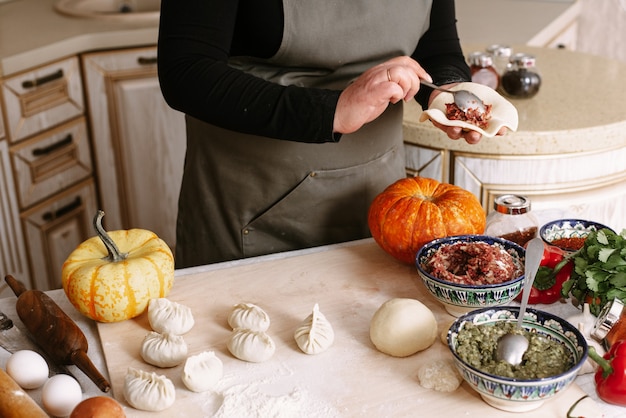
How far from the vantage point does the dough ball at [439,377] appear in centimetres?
97

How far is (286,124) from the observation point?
4.16 feet

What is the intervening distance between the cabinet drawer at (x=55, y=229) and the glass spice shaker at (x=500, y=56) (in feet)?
4.66

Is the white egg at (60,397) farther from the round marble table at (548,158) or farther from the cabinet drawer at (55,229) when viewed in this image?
the cabinet drawer at (55,229)

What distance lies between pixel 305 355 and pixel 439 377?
0.61 feet

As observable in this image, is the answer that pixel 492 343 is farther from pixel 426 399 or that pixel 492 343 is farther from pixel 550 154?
pixel 550 154

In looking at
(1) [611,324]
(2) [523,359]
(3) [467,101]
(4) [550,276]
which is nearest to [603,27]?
(3) [467,101]

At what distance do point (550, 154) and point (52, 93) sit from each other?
5.06 ft

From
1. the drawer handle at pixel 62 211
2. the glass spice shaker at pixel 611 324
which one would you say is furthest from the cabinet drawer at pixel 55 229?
the glass spice shaker at pixel 611 324

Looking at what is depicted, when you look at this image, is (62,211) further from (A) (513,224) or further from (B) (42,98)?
(A) (513,224)

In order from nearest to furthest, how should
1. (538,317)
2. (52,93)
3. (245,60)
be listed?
1. (538,317)
2. (245,60)
3. (52,93)

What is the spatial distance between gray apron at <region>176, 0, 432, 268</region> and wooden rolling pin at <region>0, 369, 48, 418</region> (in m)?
0.72

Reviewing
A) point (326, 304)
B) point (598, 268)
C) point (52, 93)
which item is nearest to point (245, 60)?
point (326, 304)

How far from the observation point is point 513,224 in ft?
4.07

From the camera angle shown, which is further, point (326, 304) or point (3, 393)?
point (326, 304)
